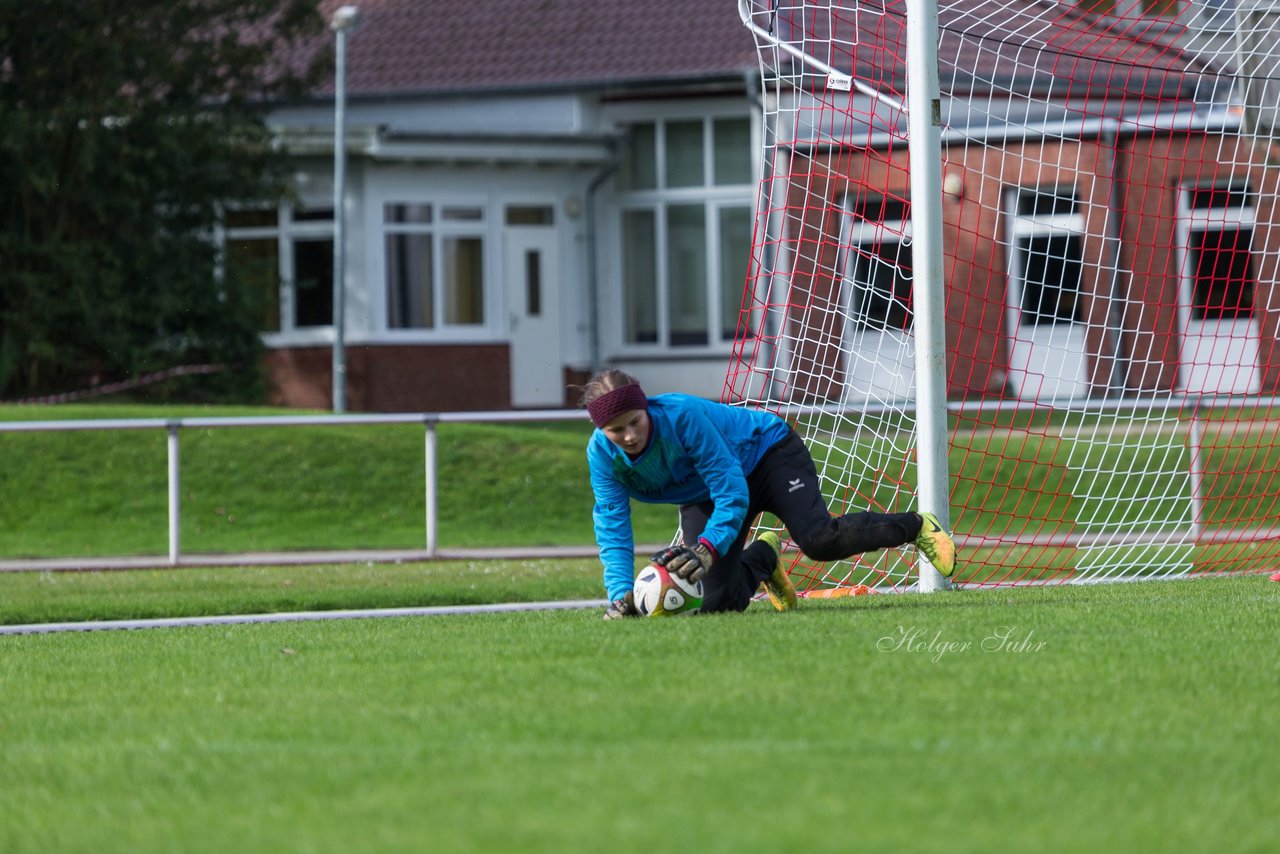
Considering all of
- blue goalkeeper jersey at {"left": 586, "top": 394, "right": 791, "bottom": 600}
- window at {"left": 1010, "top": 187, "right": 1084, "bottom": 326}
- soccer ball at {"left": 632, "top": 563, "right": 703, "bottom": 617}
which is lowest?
soccer ball at {"left": 632, "top": 563, "right": 703, "bottom": 617}

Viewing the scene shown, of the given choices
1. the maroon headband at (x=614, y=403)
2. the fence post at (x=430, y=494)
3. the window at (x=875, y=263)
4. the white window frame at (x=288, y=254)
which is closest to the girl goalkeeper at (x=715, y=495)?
the maroon headband at (x=614, y=403)

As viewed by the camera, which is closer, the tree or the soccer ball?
the soccer ball

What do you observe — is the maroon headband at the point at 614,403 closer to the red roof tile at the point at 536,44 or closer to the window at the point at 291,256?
the red roof tile at the point at 536,44

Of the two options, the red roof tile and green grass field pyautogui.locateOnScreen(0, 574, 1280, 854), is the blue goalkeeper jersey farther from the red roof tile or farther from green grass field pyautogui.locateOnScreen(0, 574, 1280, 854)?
the red roof tile

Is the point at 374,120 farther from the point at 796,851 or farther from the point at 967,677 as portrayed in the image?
the point at 796,851

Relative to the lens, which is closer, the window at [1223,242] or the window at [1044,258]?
the window at [1223,242]

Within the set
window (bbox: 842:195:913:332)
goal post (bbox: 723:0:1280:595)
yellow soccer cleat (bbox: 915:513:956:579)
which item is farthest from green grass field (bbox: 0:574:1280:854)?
window (bbox: 842:195:913:332)

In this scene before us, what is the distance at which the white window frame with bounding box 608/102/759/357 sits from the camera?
27.5 meters

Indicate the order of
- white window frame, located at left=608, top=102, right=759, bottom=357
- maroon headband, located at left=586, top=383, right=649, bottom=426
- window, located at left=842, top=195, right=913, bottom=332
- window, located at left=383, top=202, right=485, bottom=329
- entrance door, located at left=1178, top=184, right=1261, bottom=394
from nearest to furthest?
1. maroon headband, located at left=586, top=383, right=649, bottom=426
2. window, located at left=842, top=195, right=913, bottom=332
3. entrance door, located at left=1178, top=184, right=1261, bottom=394
4. window, located at left=383, top=202, right=485, bottom=329
5. white window frame, located at left=608, top=102, right=759, bottom=357

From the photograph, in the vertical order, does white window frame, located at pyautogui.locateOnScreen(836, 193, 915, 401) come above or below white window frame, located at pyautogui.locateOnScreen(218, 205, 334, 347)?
below

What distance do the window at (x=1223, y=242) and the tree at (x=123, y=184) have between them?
13.5 meters

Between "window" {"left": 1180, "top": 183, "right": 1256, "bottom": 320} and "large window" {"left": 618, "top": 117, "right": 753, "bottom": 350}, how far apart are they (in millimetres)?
9364

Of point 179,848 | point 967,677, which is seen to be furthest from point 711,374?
point 179,848

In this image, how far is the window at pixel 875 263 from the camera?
10266 millimetres
